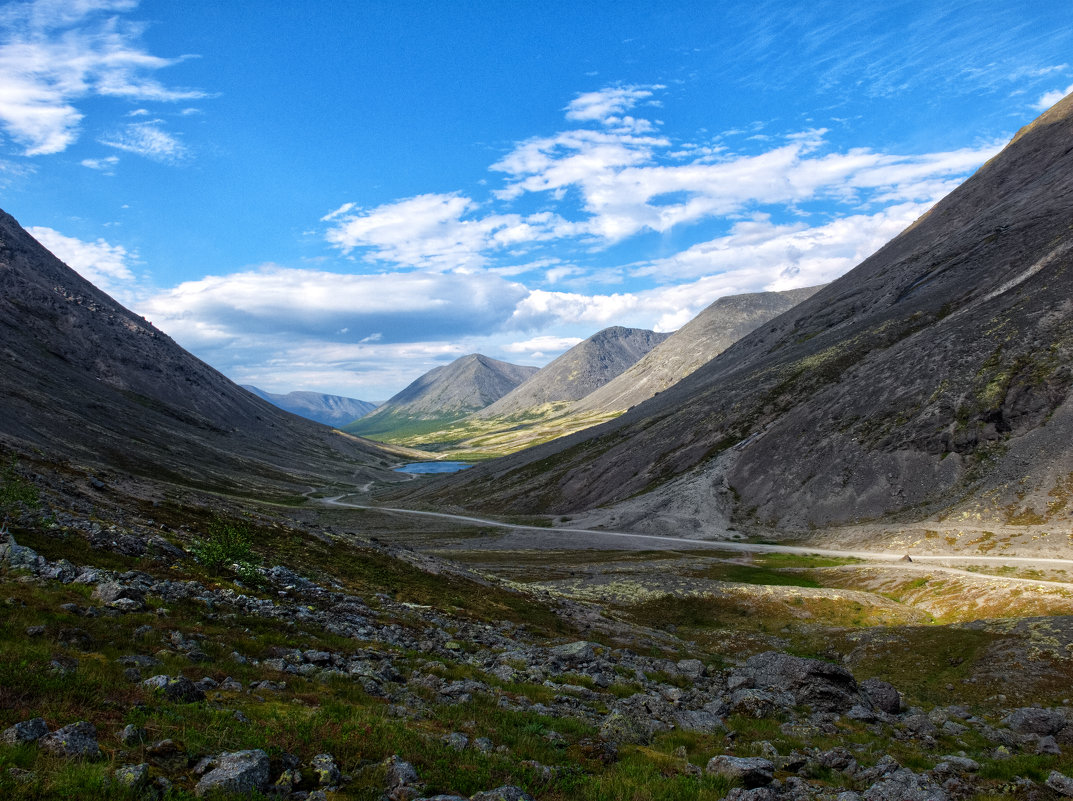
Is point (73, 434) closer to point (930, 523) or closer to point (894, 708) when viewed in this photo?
point (894, 708)

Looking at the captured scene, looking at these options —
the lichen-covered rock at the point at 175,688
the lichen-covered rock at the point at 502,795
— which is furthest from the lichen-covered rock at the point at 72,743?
the lichen-covered rock at the point at 502,795

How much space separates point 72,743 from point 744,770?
15.7 m

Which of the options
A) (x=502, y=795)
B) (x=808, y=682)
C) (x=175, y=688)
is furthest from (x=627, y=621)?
(x=175, y=688)

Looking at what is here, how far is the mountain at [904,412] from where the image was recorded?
94688mm

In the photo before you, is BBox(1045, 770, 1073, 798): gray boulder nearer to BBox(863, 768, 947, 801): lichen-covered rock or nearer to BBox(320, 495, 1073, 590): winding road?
BBox(863, 768, 947, 801): lichen-covered rock

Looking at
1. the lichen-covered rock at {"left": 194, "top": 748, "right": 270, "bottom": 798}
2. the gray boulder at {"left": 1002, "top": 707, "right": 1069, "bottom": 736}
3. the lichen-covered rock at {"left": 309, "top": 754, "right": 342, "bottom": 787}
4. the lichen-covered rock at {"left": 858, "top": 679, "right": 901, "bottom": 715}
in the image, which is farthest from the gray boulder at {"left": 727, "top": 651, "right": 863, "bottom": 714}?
the lichen-covered rock at {"left": 194, "top": 748, "right": 270, "bottom": 798}

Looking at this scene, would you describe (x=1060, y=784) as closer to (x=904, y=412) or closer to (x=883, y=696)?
(x=883, y=696)

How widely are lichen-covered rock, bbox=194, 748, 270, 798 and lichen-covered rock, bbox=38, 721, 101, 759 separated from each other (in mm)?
2130

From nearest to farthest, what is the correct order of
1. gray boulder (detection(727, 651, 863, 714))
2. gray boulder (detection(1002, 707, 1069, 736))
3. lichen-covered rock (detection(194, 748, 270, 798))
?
lichen-covered rock (detection(194, 748, 270, 798)), gray boulder (detection(1002, 707, 1069, 736)), gray boulder (detection(727, 651, 863, 714))

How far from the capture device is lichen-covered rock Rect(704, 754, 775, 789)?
15.3m

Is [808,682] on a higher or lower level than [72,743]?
lower

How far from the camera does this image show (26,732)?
1056cm

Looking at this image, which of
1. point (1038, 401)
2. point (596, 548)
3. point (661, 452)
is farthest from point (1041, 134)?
point (596, 548)

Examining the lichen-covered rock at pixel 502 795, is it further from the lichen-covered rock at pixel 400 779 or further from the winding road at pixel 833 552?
the winding road at pixel 833 552
